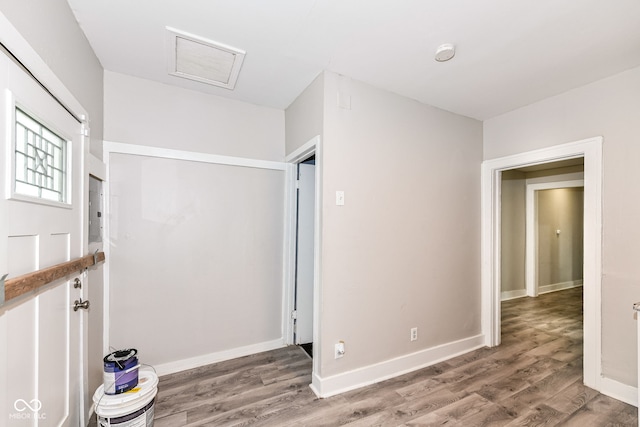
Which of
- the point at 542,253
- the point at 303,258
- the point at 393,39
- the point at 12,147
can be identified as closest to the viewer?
the point at 12,147

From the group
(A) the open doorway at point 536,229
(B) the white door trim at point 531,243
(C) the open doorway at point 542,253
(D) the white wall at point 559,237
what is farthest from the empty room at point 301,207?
(D) the white wall at point 559,237

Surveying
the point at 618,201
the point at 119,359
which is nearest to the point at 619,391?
the point at 618,201

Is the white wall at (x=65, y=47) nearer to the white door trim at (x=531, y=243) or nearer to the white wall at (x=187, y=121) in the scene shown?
the white wall at (x=187, y=121)

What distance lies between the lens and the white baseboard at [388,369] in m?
2.19

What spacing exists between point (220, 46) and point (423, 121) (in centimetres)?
192

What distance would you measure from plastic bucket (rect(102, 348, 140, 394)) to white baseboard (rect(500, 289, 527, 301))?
5509 millimetres

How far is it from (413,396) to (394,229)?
135 cm

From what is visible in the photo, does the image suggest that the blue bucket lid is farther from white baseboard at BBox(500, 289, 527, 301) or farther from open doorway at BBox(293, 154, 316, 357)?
white baseboard at BBox(500, 289, 527, 301)

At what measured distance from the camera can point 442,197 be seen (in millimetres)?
2822

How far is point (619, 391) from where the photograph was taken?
6.98 feet

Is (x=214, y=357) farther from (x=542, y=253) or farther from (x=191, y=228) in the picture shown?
(x=542, y=253)

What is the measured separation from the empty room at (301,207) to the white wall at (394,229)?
2 centimetres

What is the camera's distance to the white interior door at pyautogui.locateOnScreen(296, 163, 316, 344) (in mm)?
3041

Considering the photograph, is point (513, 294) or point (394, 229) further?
point (513, 294)
